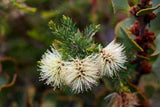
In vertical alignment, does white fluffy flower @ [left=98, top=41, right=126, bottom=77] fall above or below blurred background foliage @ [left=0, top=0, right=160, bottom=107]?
below

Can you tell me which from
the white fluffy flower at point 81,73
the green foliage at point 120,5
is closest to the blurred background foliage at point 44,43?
the green foliage at point 120,5

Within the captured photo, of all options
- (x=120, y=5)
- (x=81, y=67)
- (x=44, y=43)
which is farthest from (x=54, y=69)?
(x=44, y=43)

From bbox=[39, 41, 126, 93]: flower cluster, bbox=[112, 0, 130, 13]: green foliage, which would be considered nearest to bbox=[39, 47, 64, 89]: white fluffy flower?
bbox=[39, 41, 126, 93]: flower cluster

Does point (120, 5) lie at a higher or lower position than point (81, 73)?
higher

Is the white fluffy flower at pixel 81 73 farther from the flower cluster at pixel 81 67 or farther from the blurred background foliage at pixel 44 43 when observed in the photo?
the blurred background foliage at pixel 44 43

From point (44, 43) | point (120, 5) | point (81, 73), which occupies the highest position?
point (44, 43)

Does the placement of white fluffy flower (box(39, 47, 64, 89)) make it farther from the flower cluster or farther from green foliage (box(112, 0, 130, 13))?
green foliage (box(112, 0, 130, 13))

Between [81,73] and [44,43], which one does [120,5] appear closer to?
[81,73]
